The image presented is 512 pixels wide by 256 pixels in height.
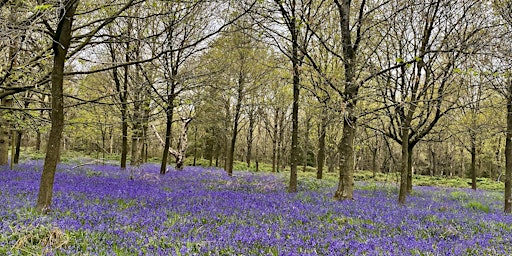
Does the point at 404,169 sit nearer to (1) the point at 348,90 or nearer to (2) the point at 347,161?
(2) the point at 347,161

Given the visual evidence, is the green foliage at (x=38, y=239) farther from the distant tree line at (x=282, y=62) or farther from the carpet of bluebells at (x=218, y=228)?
the distant tree line at (x=282, y=62)

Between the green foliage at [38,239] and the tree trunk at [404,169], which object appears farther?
the tree trunk at [404,169]

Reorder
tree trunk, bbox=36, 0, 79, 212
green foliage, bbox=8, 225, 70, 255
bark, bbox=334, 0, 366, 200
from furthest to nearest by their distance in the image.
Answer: bark, bbox=334, 0, 366, 200 < tree trunk, bbox=36, 0, 79, 212 < green foliage, bbox=8, 225, 70, 255

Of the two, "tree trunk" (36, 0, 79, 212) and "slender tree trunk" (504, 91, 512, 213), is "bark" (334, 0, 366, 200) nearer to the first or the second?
"slender tree trunk" (504, 91, 512, 213)

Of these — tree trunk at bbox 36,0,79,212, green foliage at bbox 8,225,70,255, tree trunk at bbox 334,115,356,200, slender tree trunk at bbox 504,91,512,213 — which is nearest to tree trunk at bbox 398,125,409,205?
tree trunk at bbox 334,115,356,200

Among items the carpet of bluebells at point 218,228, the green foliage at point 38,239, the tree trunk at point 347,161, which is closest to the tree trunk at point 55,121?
the carpet of bluebells at point 218,228

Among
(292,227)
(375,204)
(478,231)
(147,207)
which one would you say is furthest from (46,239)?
(375,204)

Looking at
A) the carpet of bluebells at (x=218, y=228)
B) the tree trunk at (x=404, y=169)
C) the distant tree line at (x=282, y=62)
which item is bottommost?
the carpet of bluebells at (x=218, y=228)

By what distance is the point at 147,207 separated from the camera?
7.85 meters

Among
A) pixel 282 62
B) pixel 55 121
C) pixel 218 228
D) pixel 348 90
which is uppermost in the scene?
pixel 282 62

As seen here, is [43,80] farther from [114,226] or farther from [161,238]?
[161,238]

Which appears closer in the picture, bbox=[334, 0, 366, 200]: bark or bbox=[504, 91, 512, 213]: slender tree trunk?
bbox=[334, 0, 366, 200]: bark

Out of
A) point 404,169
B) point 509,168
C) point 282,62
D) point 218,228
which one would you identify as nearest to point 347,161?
point 404,169

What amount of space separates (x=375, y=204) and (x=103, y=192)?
26.2ft
